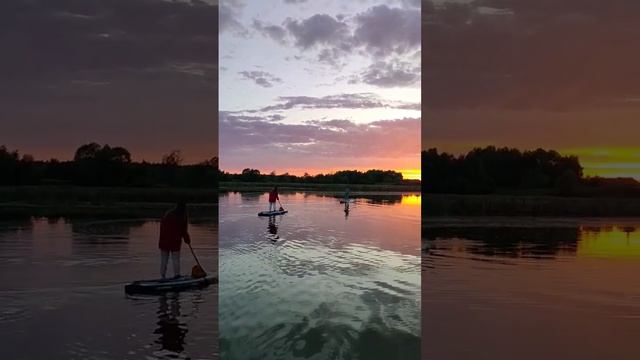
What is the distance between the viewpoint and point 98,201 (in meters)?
12.6

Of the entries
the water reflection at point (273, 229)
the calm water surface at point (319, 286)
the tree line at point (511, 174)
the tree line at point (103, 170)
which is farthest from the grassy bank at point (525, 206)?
the tree line at point (103, 170)

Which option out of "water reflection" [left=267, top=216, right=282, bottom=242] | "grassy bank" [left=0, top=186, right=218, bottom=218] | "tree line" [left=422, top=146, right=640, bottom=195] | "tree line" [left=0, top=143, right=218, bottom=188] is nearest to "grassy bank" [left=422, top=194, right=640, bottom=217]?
"tree line" [left=422, top=146, right=640, bottom=195]

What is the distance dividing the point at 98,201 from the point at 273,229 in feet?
18.2

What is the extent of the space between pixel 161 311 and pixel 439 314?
303 centimetres

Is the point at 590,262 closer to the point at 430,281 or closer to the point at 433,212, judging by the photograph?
the point at 430,281

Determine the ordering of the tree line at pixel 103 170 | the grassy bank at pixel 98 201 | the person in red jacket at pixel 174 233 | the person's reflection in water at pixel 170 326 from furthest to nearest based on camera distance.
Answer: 1. the grassy bank at pixel 98 201
2. the tree line at pixel 103 170
3. the person in red jacket at pixel 174 233
4. the person's reflection in water at pixel 170 326

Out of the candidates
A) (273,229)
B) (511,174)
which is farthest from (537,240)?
(273,229)

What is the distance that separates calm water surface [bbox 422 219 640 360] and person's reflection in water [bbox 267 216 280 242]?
4.76 metres

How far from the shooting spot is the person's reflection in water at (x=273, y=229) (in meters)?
15.6

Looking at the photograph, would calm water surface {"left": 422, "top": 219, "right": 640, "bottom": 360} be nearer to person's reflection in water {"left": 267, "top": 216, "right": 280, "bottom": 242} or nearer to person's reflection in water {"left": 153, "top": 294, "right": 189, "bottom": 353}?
person's reflection in water {"left": 153, "top": 294, "right": 189, "bottom": 353}

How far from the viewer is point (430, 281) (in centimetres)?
862

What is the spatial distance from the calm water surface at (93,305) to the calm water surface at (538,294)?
2.29 metres

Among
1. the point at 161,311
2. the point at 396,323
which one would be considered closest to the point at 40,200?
the point at 161,311

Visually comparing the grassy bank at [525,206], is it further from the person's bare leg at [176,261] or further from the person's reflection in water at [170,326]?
the person's reflection in water at [170,326]
